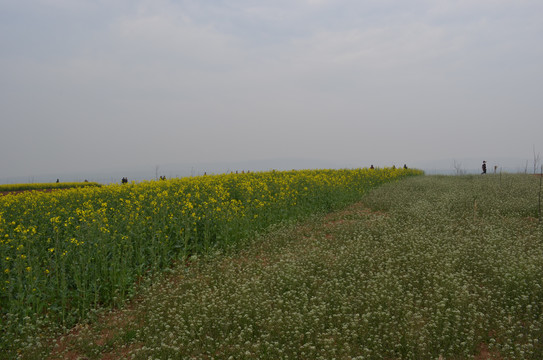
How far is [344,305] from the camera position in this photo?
6.28 meters

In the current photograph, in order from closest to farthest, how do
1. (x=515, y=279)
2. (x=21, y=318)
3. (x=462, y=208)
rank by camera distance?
(x=21, y=318) < (x=515, y=279) < (x=462, y=208)

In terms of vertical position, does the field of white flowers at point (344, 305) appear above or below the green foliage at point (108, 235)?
below

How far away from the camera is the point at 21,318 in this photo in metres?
6.77

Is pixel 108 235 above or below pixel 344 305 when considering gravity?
above

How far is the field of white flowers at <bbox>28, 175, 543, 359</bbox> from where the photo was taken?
531 cm

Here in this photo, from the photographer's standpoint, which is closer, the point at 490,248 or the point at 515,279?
the point at 515,279

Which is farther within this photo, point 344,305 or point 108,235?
point 108,235

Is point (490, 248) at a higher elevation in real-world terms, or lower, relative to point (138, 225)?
lower

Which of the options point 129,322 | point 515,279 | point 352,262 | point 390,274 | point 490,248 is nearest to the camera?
point 129,322

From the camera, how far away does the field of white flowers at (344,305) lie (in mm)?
5309

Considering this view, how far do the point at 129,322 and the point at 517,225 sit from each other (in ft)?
38.3

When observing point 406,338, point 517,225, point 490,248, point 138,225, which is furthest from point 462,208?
point 138,225

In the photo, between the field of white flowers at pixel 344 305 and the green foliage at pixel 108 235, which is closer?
the field of white flowers at pixel 344 305

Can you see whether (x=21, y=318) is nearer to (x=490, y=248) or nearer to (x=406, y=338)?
(x=406, y=338)
